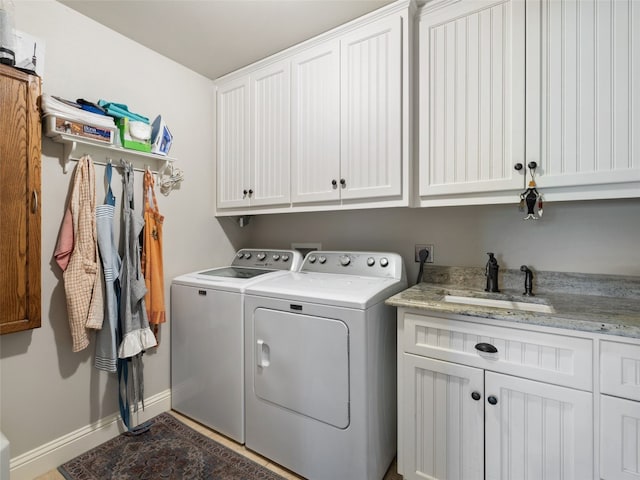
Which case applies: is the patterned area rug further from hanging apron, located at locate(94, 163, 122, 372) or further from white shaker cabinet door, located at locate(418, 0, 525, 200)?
white shaker cabinet door, located at locate(418, 0, 525, 200)

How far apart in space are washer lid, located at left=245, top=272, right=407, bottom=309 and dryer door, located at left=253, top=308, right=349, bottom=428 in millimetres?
96

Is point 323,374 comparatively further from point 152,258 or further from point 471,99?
point 471,99

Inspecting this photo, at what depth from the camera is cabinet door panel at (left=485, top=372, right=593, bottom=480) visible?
1040 millimetres

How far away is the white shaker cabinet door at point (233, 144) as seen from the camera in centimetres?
217

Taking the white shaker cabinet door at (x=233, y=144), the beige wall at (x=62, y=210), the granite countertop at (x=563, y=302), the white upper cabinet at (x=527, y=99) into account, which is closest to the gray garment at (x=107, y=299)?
the beige wall at (x=62, y=210)

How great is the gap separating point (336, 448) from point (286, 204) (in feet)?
4.61

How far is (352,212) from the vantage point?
2184 millimetres

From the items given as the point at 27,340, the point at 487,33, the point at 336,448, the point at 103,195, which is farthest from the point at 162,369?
the point at 487,33

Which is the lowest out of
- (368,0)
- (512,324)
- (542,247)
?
(512,324)

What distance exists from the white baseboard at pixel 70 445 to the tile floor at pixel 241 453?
0.05m

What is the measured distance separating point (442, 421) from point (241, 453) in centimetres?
113

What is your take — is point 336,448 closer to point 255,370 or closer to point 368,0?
point 255,370

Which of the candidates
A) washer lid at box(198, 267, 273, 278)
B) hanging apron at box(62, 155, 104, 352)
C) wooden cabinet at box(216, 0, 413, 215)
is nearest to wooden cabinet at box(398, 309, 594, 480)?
wooden cabinet at box(216, 0, 413, 215)

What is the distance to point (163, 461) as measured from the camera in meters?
1.59
